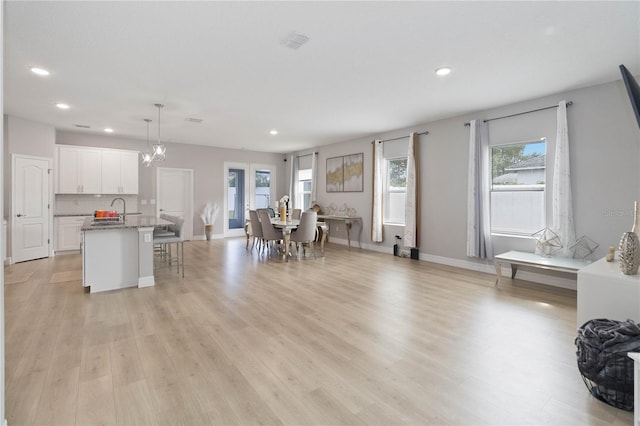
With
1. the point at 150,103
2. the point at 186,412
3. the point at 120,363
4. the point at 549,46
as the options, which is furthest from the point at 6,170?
the point at 549,46

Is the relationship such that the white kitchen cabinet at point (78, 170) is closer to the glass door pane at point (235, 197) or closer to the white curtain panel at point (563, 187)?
the glass door pane at point (235, 197)

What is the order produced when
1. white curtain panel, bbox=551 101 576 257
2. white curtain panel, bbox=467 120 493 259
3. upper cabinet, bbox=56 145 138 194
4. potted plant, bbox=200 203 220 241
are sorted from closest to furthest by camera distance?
white curtain panel, bbox=551 101 576 257 → white curtain panel, bbox=467 120 493 259 → upper cabinet, bbox=56 145 138 194 → potted plant, bbox=200 203 220 241

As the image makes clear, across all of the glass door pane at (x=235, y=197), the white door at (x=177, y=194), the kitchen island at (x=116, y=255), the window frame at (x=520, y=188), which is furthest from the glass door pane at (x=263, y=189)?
the window frame at (x=520, y=188)

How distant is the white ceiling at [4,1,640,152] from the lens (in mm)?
2473

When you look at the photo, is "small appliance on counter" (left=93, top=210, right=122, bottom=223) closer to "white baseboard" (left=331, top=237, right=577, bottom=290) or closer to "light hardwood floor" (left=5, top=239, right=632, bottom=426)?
"light hardwood floor" (left=5, top=239, right=632, bottom=426)

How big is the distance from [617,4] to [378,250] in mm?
5440

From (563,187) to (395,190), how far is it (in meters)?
3.17

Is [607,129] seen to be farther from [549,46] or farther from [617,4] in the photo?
[617,4]

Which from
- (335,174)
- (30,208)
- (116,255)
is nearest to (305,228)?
(335,174)

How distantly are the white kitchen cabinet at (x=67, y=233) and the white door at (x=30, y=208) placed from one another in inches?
10.3

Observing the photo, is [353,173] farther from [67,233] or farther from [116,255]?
[67,233]

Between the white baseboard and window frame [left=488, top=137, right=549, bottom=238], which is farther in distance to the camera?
window frame [left=488, top=137, right=549, bottom=238]

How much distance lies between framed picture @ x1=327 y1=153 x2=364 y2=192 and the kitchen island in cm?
466

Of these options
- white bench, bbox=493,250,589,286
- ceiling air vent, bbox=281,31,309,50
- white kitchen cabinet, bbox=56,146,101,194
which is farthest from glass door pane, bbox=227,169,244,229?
white bench, bbox=493,250,589,286
